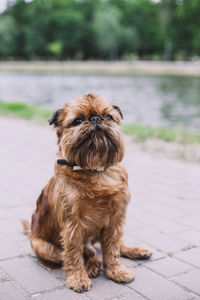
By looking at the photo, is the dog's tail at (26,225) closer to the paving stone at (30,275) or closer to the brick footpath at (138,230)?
the brick footpath at (138,230)

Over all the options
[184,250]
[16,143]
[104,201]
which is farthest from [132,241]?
[16,143]

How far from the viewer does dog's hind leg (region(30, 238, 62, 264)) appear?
3385 mm

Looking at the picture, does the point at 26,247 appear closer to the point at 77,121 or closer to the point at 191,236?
the point at 77,121

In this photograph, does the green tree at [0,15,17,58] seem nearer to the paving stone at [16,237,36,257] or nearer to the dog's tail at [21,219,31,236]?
the dog's tail at [21,219,31,236]

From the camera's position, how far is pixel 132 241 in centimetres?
405

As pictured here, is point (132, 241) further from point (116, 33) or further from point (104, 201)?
point (116, 33)

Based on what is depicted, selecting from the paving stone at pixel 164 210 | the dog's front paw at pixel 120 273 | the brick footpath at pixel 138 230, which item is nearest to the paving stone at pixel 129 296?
the brick footpath at pixel 138 230

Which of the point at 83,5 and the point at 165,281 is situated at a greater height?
the point at 83,5

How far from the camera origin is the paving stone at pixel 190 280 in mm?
3090

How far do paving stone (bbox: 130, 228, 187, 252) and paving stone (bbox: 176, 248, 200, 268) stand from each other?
103mm

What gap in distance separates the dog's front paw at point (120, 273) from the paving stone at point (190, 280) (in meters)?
0.35

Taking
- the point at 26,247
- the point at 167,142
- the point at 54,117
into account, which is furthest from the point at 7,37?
the point at 54,117

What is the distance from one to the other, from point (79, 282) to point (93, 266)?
313 mm

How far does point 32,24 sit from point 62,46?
9.25 metres
